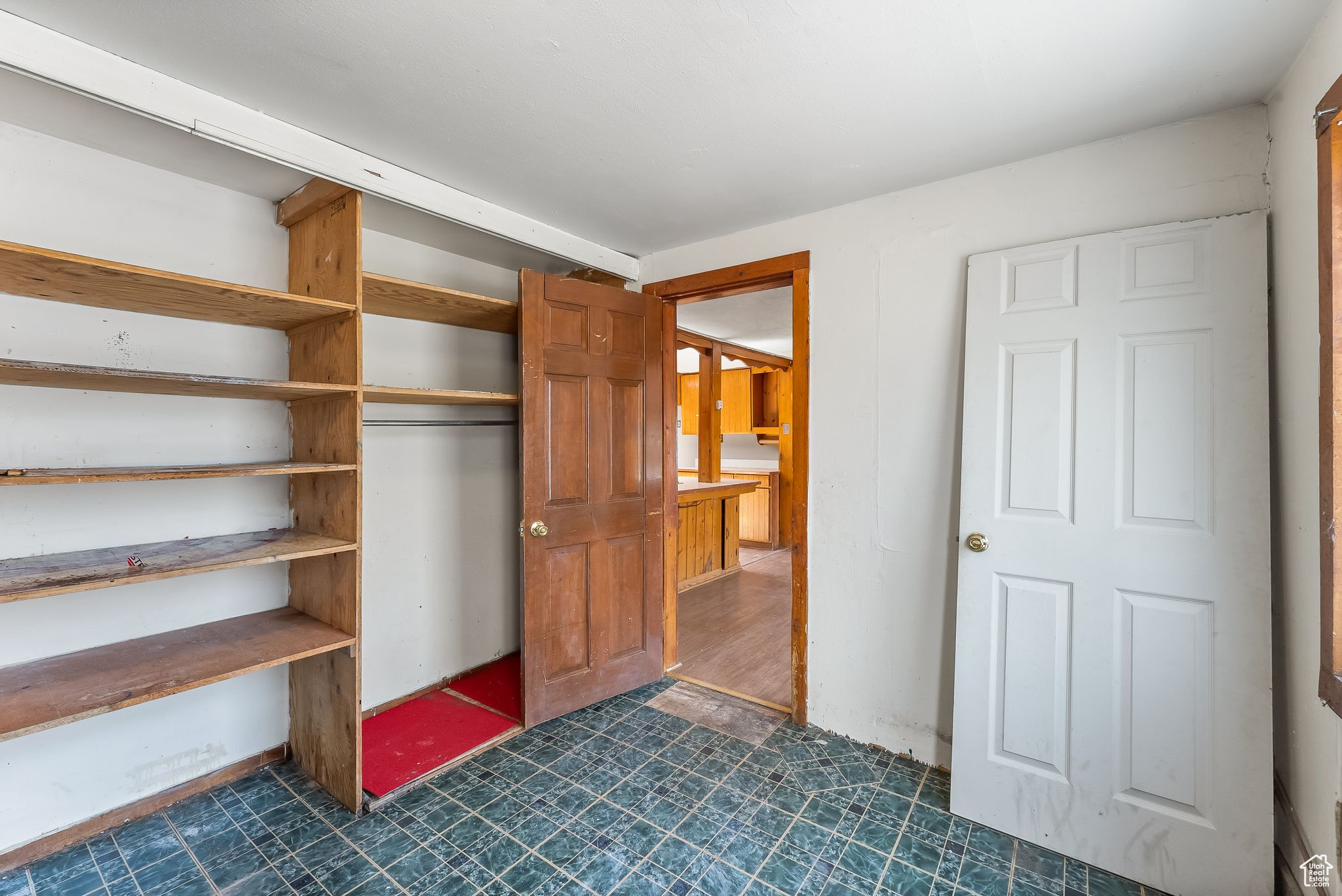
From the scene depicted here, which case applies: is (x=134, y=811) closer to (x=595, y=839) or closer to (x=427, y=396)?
(x=595, y=839)

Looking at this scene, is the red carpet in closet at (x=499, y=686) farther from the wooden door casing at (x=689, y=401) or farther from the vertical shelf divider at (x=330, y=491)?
the wooden door casing at (x=689, y=401)

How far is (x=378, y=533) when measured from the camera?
110 inches

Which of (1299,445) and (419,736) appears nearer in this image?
(1299,445)

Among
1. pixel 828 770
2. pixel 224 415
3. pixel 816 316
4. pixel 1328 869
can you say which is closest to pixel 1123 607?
pixel 1328 869

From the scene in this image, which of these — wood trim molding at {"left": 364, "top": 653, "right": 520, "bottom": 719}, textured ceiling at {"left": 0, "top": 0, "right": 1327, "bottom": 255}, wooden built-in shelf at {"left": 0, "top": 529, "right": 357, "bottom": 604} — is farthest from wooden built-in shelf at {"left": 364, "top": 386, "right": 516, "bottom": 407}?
wood trim molding at {"left": 364, "top": 653, "right": 520, "bottom": 719}

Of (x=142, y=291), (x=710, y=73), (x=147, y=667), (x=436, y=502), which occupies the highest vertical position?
(x=710, y=73)

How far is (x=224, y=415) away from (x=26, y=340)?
0.57m

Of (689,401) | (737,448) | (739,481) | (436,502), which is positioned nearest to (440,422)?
(436,502)

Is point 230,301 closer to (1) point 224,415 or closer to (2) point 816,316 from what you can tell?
(1) point 224,415

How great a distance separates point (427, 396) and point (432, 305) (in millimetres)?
518

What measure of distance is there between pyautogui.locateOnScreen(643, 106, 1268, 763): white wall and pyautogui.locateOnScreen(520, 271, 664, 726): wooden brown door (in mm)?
920

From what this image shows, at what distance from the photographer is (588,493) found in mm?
2869

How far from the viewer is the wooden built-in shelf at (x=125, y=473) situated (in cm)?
150

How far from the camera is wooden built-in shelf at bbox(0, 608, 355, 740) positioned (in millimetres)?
1559
